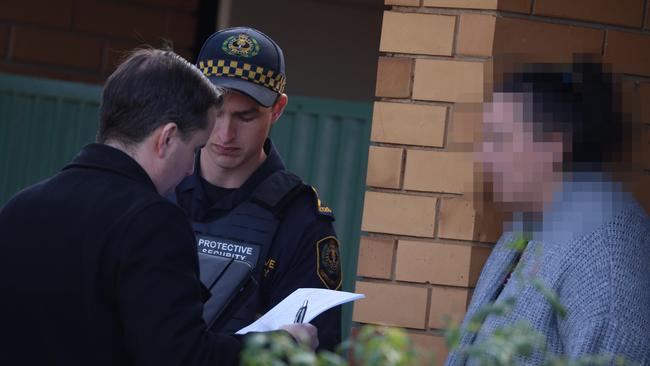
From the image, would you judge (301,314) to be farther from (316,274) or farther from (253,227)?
(253,227)

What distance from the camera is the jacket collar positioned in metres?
2.23

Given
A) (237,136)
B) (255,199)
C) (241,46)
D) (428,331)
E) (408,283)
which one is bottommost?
(428,331)

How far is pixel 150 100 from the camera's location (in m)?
2.27

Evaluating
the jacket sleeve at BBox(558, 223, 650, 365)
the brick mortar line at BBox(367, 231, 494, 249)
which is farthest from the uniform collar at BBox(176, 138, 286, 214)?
the jacket sleeve at BBox(558, 223, 650, 365)

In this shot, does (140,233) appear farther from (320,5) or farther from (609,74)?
(320,5)

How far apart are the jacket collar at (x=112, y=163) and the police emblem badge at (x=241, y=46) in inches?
37.2

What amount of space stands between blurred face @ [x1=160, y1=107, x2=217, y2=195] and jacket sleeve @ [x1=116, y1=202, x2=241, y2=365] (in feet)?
0.51

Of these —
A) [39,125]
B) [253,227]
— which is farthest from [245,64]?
[39,125]

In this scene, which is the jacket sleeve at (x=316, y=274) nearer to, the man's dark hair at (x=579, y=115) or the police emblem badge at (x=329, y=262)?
the police emblem badge at (x=329, y=262)

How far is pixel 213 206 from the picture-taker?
3092 millimetres

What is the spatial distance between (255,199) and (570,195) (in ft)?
3.43

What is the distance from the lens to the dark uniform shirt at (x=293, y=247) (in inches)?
114

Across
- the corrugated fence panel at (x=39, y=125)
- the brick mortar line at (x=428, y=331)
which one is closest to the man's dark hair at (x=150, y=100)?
the brick mortar line at (x=428, y=331)

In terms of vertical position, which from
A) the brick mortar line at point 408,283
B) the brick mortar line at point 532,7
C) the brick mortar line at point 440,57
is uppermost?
the brick mortar line at point 532,7
